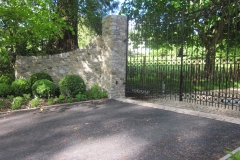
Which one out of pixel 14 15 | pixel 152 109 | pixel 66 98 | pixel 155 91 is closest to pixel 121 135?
pixel 152 109

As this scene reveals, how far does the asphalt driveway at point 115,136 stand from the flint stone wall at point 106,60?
190cm

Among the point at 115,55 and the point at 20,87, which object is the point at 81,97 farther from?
the point at 20,87

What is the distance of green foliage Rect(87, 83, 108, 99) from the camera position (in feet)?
22.9

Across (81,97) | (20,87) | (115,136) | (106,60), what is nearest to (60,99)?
(81,97)

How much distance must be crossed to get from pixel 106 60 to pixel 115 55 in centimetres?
40

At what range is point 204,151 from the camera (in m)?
2.80

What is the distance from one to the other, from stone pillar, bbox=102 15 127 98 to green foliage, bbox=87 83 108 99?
21 cm

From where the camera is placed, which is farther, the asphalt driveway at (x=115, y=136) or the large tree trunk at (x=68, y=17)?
the large tree trunk at (x=68, y=17)

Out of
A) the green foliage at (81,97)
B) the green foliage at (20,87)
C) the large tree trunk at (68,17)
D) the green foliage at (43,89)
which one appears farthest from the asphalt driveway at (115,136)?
the large tree trunk at (68,17)

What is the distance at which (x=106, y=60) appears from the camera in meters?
7.00

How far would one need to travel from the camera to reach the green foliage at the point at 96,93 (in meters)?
6.99

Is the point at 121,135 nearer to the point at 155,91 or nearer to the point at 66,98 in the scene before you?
the point at 155,91

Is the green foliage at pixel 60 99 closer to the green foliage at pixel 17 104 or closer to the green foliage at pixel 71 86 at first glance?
the green foliage at pixel 71 86

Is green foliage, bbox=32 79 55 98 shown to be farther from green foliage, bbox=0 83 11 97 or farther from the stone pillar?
the stone pillar
